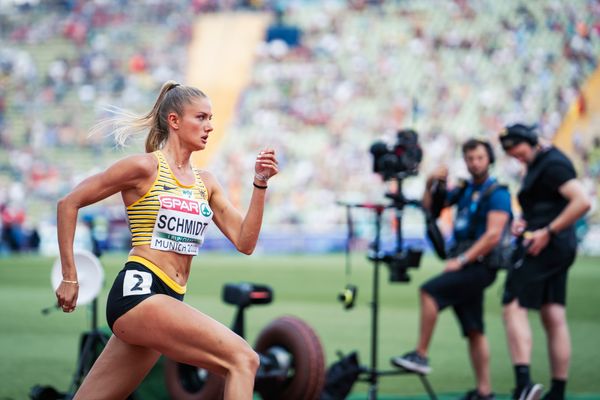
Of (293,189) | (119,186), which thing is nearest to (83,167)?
(293,189)

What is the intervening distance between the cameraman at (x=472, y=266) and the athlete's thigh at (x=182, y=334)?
306 centimetres

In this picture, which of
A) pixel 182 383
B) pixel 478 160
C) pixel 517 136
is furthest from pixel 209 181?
pixel 517 136

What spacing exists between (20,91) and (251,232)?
33.9 m

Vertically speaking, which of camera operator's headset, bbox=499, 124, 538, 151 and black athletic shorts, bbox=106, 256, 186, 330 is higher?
camera operator's headset, bbox=499, 124, 538, 151

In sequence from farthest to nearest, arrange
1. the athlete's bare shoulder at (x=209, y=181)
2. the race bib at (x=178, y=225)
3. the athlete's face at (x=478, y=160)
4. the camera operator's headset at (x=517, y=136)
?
the athlete's face at (x=478, y=160)
the camera operator's headset at (x=517, y=136)
the athlete's bare shoulder at (x=209, y=181)
the race bib at (x=178, y=225)

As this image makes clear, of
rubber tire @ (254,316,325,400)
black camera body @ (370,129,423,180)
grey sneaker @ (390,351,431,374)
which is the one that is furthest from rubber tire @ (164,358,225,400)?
black camera body @ (370,129,423,180)

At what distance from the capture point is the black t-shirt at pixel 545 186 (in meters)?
7.21

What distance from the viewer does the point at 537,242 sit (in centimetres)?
714

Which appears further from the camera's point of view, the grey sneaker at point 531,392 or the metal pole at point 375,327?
the metal pole at point 375,327

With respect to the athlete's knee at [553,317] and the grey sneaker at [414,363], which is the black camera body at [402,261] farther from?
the athlete's knee at [553,317]

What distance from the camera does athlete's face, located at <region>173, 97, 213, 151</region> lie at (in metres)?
4.68

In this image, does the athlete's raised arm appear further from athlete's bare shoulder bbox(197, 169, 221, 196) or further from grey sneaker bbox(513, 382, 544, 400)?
grey sneaker bbox(513, 382, 544, 400)

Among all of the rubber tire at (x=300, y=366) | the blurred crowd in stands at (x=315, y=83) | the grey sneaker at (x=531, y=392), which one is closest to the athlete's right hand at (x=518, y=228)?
the grey sneaker at (x=531, y=392)

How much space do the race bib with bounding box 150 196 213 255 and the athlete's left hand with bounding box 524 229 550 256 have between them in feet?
11.2
